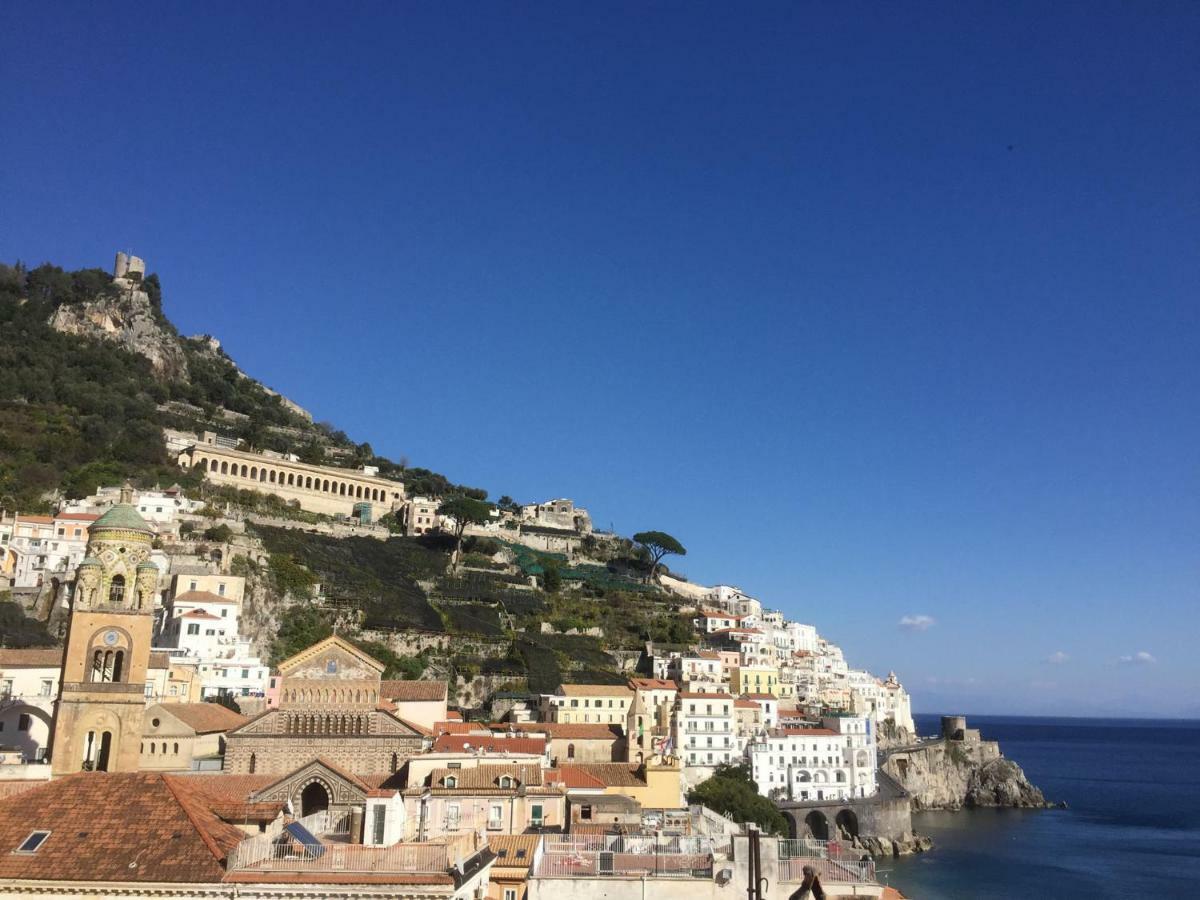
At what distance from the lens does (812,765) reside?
72938 millimetres

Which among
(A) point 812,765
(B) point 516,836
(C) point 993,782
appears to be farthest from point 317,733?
(C) point 993,782

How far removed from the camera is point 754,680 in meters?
85.2

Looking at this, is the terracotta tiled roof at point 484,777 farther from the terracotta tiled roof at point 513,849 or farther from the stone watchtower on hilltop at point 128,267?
the stone watchtower on hilltop at point 128,267

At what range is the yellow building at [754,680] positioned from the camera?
276 ft

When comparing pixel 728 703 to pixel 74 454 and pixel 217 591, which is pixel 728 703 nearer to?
pixel 217 591

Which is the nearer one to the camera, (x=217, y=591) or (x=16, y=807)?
(x=16, y=807)

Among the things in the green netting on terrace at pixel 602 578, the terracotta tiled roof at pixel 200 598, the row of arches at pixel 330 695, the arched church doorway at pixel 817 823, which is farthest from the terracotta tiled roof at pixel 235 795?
the green netting on terrace at pixel 602 578

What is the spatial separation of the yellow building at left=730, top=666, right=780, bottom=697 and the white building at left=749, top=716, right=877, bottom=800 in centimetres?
905

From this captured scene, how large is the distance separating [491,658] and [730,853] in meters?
56.4

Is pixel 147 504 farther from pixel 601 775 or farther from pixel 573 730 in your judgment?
pixel 601 775

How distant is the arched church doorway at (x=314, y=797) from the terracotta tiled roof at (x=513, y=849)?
12811mm

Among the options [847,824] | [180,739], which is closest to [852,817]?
[847,824]

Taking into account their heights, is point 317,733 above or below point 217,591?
below

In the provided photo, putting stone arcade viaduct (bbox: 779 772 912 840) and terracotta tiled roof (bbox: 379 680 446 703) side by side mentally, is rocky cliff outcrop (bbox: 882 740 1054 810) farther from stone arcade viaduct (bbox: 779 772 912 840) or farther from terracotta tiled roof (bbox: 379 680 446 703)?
terracotta tiled roof (bbox: 379 680 446 703)
